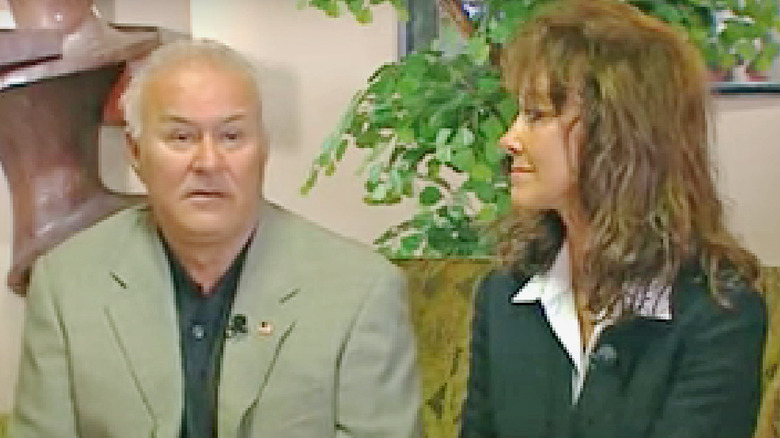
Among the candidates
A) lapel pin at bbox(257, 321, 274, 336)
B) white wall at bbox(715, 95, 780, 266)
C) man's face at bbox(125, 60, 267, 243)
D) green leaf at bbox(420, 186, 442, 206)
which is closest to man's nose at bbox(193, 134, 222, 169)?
man's face at bbox(125, 60, 267, 243)

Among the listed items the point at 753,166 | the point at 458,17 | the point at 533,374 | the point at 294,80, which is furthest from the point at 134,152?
the point at 753,166

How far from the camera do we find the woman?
157 cm

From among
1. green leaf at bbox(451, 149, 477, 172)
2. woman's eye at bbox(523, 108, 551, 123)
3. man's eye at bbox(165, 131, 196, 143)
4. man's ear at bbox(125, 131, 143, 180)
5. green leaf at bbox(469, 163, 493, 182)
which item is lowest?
green leaf at bbox(469, 163, 493, 182)

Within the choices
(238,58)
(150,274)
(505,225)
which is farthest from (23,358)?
(505,225)

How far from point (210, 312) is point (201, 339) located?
4 centimetres

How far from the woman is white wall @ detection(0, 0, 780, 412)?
135 cm

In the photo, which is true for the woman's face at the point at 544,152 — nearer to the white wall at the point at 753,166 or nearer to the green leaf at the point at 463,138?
the green leaf at the point at 463,138

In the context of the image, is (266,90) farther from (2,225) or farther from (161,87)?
(161,87)

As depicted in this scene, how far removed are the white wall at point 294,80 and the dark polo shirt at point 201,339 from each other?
1.13 m

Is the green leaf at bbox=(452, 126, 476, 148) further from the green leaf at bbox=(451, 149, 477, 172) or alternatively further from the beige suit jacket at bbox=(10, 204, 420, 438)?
the beige suit jacket at bbox=(10, 204, 420, 438)

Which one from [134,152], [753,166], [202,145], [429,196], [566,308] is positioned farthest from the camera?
[753,166]

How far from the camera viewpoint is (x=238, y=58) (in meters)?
1.85

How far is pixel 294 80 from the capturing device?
119 inches

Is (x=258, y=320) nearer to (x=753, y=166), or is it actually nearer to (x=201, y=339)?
(x=201, y=339)
